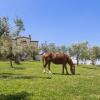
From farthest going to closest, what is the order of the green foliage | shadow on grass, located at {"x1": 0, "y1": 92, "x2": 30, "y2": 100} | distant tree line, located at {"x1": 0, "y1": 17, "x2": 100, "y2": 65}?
the green foliage, distant tree line, located at {"x1": 0, "y1": 17, "x2": 100, "y2": 65}, shadow on grass, located at {"x1": 0, "y1": 92, "x2": 30, "y2": 100}

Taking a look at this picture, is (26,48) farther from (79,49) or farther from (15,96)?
(15,96)

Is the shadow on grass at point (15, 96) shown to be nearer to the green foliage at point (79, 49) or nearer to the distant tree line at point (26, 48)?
the distant tree line at point (26, 48)

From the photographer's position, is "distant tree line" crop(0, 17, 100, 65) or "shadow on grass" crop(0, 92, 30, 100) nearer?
"shadow on grass" crop(0, 92, 30, 100)

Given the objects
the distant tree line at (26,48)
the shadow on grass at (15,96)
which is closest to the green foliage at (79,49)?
the distant tree line at (26,48)

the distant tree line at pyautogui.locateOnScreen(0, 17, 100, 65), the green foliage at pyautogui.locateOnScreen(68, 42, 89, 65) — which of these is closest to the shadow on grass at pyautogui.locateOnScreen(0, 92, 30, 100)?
the distant tree line at pyautogui.locateOnScreen(0, 17, 100, 65)

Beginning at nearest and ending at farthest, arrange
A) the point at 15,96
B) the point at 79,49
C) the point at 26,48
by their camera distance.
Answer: the point at 15,96
the point at 26,48
the point at 79,49

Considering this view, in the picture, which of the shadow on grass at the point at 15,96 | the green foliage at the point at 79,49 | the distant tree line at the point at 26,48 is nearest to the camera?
the shadow on grass at the point at 15,96

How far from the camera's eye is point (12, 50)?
63.3m

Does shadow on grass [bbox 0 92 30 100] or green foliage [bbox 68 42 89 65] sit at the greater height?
green foliage [bbox 68 42 89 65]

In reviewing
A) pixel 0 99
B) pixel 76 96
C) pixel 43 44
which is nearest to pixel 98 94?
pixel 76 96

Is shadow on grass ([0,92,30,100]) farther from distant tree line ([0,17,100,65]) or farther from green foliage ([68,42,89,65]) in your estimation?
green foliage ([68,42,89,65])

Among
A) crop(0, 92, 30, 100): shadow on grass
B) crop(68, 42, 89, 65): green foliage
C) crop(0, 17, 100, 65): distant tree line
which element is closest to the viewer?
crop(0, 92, 30, 100): shadow on grass

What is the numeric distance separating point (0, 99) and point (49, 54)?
26.5m

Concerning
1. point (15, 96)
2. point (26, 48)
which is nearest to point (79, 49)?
point (26, 48)
